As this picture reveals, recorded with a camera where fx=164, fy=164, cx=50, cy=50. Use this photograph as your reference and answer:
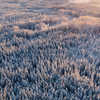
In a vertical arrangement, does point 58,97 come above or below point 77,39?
below

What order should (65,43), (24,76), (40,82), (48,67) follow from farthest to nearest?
(65,43)
(48,67)
(24,76)
(40,82)

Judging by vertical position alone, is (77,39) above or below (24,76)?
above

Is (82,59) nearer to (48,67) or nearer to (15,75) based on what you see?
(48,67)

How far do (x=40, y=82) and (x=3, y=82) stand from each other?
83 cm

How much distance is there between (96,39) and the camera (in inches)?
229

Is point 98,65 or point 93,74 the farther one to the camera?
point 98,65

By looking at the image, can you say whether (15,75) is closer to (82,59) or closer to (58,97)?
(58,97)

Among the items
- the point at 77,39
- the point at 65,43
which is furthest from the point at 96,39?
the point at 65,43

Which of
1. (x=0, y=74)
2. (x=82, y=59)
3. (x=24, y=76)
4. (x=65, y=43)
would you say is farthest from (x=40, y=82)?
(x=65, y=43)

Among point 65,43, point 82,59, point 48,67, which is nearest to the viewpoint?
point 48,67

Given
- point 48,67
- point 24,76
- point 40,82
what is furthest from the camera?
point 48,67

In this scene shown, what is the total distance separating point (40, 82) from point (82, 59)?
1.47 m

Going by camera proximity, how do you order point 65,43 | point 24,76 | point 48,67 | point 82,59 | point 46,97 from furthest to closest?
point 65,43 < point 82,59 < point 48,67 < point 24,76 < point 46,97

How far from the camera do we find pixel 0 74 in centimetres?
392
